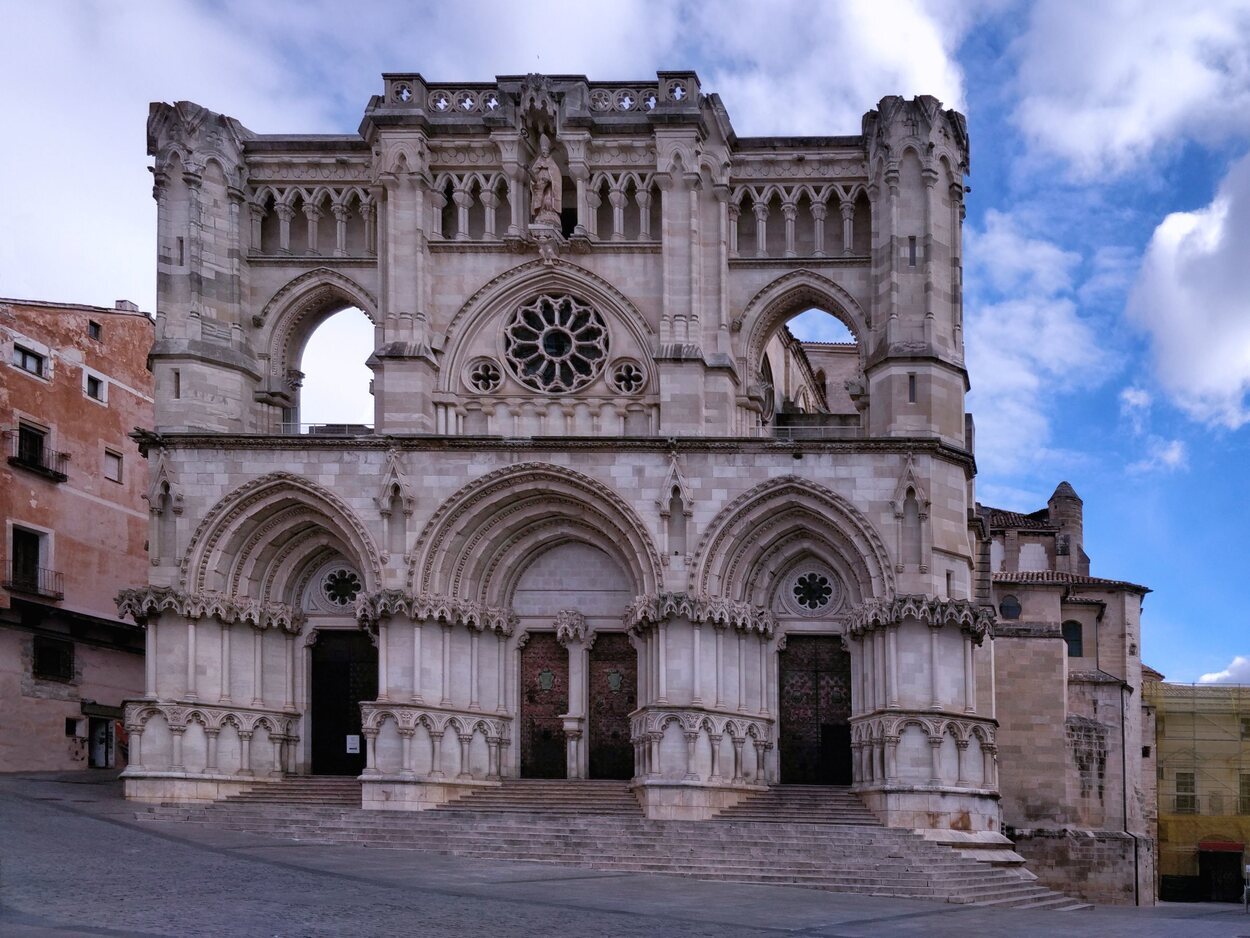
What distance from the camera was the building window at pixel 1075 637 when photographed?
52.5 m

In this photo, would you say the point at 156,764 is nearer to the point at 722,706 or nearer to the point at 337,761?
the point at 337,761

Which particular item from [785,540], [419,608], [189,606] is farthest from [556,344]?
[189,606]

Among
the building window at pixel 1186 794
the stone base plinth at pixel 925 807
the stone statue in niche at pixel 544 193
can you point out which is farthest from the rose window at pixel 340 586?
the building window at pixel 1186 794

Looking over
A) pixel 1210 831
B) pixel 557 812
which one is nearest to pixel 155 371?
pixel 557 812

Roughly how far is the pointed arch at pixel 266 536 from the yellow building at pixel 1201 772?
132 feet

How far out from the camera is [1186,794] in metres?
65.4

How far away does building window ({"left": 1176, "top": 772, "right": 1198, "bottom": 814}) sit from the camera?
65188 mm

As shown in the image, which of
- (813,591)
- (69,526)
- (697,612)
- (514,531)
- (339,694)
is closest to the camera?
(697,612)

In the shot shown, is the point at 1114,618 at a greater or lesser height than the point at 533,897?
greater

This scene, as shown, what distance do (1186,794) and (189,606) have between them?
154 ft

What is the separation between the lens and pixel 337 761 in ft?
116

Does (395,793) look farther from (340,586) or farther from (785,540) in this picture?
(785,540)

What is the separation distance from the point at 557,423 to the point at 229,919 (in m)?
18.7

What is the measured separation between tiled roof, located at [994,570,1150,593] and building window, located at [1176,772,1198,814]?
13.7 metres
